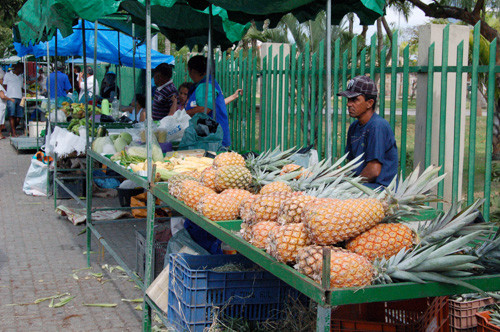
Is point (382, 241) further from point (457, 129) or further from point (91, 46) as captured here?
point (91, 46)

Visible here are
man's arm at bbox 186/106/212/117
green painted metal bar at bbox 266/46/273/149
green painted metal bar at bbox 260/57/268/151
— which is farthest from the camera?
green painted metal bar at bbox 260/57/268/151

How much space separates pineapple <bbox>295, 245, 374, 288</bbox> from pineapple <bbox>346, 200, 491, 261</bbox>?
12cm

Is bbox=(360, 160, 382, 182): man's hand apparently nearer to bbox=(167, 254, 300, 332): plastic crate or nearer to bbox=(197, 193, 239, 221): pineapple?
bbox=(167, 254, 300, 332): plastic crate

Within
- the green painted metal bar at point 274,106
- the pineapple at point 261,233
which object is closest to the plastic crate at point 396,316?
the pineapple at point 261,233

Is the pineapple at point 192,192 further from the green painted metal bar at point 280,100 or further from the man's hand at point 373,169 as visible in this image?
the green painted metal bar at point 280,100

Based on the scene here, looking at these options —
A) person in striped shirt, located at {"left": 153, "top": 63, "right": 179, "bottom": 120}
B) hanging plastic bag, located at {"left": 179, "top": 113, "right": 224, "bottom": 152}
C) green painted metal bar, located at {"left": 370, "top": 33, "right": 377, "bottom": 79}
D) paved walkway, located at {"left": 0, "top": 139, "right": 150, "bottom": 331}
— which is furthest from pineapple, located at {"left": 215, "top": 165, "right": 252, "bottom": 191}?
person in striped shirt, located at {"left": 153, "top": 63, "right": 179, "bottom": 120}

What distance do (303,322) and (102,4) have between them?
10.7 feet

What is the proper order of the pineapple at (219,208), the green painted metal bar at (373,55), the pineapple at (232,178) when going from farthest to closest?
the green painted metal bar at (373,55) < the pineapple at (232,178) < the pineapple at (219,208)

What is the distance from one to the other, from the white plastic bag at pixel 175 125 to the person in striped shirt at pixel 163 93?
265 cm

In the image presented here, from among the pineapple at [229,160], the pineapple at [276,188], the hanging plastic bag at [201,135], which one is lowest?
the pineapple at [276,188]

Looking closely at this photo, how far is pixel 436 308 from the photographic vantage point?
286 centimetres

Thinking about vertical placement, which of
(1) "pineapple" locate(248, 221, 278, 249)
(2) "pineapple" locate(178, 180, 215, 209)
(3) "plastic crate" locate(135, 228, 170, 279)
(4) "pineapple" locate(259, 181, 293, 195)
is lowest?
(3) "plastic crate" locate(135, 228, 170, 279)

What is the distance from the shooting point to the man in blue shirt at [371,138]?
4.86 meters

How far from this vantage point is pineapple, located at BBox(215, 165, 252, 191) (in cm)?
360
